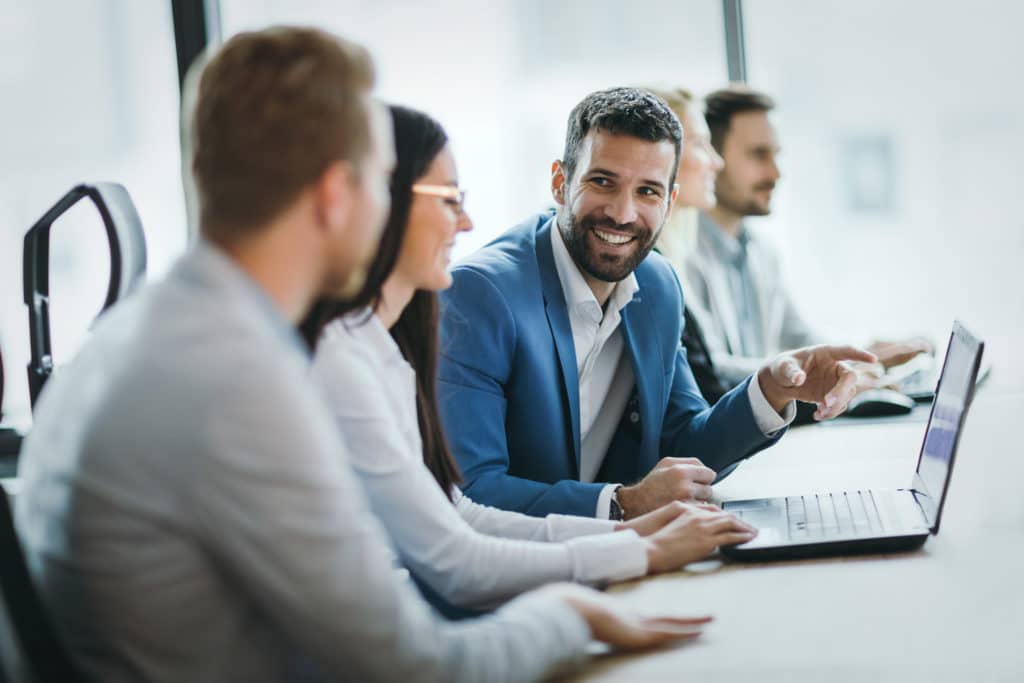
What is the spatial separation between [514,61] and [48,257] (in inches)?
97.3

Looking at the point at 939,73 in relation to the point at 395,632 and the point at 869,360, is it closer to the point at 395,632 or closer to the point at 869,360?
the point at 869,360

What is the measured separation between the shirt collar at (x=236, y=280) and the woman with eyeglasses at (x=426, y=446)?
0.24m

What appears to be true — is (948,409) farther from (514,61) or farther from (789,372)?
(514,61)

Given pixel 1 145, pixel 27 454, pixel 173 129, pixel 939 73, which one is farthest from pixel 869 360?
pixel 939 73

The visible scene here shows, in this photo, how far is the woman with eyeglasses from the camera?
126 centimetres

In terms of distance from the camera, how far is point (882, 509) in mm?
1590

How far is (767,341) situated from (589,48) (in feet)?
4.54

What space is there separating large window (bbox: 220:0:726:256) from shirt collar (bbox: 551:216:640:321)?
167cm

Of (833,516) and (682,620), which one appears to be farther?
(833,516)

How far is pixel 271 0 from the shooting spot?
384 cm

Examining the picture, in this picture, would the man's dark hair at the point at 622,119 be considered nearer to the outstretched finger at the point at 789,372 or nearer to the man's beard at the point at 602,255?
the man's beard at the point at 602,255

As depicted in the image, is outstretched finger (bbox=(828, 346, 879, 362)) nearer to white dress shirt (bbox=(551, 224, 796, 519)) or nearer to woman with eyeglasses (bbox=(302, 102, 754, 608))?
white dress shirt (bbox=(551, 224, 796, 519))

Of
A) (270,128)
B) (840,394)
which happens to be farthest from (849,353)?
(270,128)

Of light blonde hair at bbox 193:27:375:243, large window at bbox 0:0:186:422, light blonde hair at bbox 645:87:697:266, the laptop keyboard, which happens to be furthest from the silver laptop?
large window at bbox 0:0:186:422
